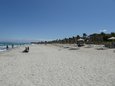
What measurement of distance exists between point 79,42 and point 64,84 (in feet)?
140

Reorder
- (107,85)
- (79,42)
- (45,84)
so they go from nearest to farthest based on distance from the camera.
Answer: (107,85) → (45,84) → (79,42)

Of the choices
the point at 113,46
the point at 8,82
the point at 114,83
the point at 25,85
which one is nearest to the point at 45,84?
the point at 25,85

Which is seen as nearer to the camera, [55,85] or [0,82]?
[55,85]

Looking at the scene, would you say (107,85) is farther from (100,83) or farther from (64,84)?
(64,84)

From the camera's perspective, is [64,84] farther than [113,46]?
No

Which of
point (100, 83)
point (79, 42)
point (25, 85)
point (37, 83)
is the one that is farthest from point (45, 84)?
point (79, 42)

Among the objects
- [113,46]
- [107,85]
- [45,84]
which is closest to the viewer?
[107,85]

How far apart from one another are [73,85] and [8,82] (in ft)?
8.46

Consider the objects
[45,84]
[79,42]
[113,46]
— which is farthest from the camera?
[79,42]

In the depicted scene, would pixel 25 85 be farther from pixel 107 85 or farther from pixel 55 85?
pixel 107 85

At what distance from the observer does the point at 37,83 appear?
6.22m

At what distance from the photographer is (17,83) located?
627 cm

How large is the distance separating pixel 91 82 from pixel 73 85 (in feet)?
2.60

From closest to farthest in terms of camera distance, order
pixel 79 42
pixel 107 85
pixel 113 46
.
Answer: pixel 107 85 → pixel 113 46 → pixel 79 42
